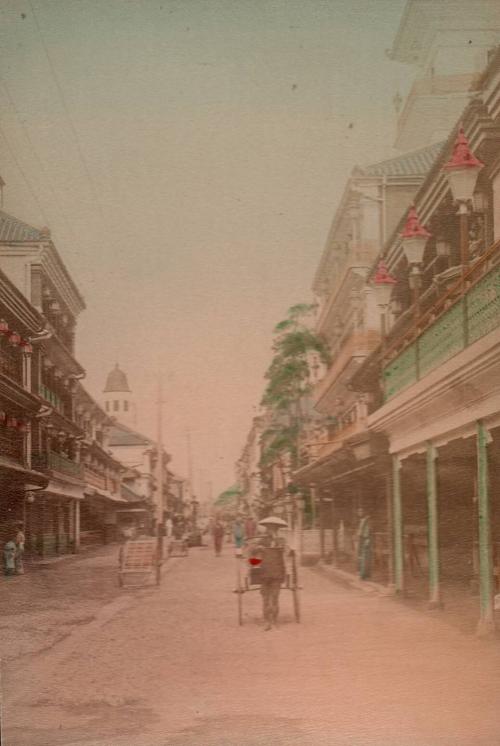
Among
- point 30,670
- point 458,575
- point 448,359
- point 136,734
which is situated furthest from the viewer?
point 458,575

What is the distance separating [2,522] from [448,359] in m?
4.29

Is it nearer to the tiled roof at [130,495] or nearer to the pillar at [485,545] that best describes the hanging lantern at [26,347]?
the pillar at [485,545]

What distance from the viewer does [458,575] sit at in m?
11.1

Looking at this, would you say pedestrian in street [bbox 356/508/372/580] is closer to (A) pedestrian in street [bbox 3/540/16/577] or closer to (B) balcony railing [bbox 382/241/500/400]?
(B) balcony railing [bbox 382/241/500/400]

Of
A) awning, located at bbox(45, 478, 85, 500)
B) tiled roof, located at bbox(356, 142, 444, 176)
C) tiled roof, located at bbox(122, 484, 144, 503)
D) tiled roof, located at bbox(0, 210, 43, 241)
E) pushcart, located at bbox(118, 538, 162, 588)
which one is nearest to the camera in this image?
tiled roof, located at bbox(0, 210, 43, 241)

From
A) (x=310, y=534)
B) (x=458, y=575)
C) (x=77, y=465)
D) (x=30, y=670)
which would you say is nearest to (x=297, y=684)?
(x=30, y=670)

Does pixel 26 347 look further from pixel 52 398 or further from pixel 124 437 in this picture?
pixel 124 437

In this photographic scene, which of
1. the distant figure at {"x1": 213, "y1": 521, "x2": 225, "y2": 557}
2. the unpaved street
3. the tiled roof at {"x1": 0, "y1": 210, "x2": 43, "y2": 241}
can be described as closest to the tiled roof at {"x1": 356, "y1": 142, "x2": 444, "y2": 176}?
the tiled roof at {"x1": 0, "y1": 210, "x2": 43, "y2": 241}

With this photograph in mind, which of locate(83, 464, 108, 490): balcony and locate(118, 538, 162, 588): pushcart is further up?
locate(83, 464, 108, 490): balcony

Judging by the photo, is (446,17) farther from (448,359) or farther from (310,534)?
(310,534)

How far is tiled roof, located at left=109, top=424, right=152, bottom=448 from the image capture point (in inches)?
468

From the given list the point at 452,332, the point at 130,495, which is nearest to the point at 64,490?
the point at 452,332

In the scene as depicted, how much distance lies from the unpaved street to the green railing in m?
2.35

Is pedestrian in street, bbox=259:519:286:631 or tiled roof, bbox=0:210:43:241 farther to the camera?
pedestrian in street, bbox=259:519:286:631
